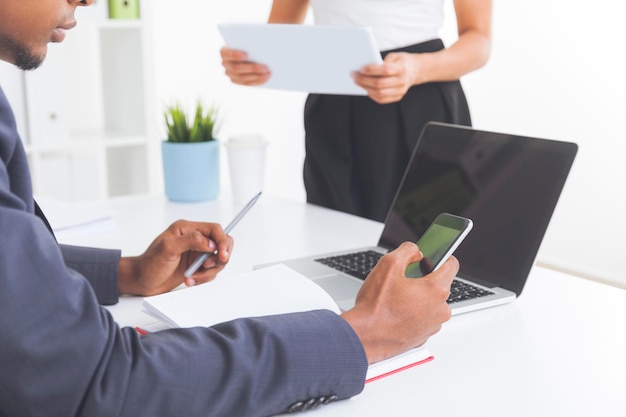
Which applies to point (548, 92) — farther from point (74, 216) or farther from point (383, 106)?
point (74, 216)

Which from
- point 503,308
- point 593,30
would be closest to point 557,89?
point 593,30

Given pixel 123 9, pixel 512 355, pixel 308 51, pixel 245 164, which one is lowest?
pixel 512 355

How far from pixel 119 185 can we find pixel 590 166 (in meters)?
1.94

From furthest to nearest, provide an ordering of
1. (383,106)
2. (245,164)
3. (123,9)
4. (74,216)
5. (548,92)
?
1. (548,92)
2. (123,9)
3. (383,106)
4. (245,164)
5. (74,216)

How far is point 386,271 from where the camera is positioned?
0.92 meters

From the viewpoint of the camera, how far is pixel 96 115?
124 inches

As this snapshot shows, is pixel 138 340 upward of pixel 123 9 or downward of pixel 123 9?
downward

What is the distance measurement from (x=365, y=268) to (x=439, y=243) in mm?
291

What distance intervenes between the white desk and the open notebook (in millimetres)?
19

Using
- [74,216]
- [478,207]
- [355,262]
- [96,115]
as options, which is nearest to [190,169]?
[74,216]

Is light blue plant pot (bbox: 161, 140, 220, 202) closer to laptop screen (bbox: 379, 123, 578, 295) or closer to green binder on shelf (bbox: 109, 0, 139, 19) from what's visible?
laptop screen (bbox: 379, 123, 578, 295)

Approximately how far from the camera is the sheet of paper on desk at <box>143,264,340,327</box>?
0.99 m

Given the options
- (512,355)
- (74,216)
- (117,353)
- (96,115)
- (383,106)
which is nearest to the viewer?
(117,353)

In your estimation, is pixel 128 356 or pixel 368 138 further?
pixel 368 138
